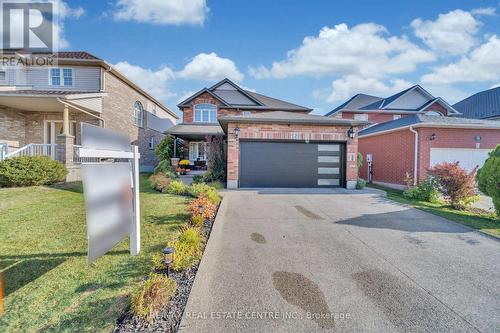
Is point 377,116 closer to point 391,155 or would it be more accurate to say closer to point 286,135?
point 391,155

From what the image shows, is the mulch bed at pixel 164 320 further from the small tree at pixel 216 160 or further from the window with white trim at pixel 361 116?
the window with white trim at pixel 361 116

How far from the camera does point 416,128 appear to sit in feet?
39.6

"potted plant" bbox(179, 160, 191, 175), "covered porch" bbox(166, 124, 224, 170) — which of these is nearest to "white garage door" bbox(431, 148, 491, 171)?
"covered porch" bbox(166, 124, 224, 170)

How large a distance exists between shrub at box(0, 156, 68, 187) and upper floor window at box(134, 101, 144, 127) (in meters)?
9.66

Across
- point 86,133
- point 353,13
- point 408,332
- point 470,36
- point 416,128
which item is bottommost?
point 408,332

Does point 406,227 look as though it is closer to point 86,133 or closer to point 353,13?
point 86,133

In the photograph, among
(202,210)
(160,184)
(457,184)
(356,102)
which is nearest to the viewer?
(202,210)

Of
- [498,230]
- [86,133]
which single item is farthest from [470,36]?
[86,133]

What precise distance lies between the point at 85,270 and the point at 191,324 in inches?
82.2

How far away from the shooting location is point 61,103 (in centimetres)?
1133

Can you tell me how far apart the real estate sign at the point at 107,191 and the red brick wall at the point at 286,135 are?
697 centimetres

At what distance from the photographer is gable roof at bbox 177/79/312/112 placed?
19.4 metres

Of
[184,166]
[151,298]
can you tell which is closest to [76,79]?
[184,166]

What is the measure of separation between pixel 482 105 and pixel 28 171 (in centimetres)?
3656
